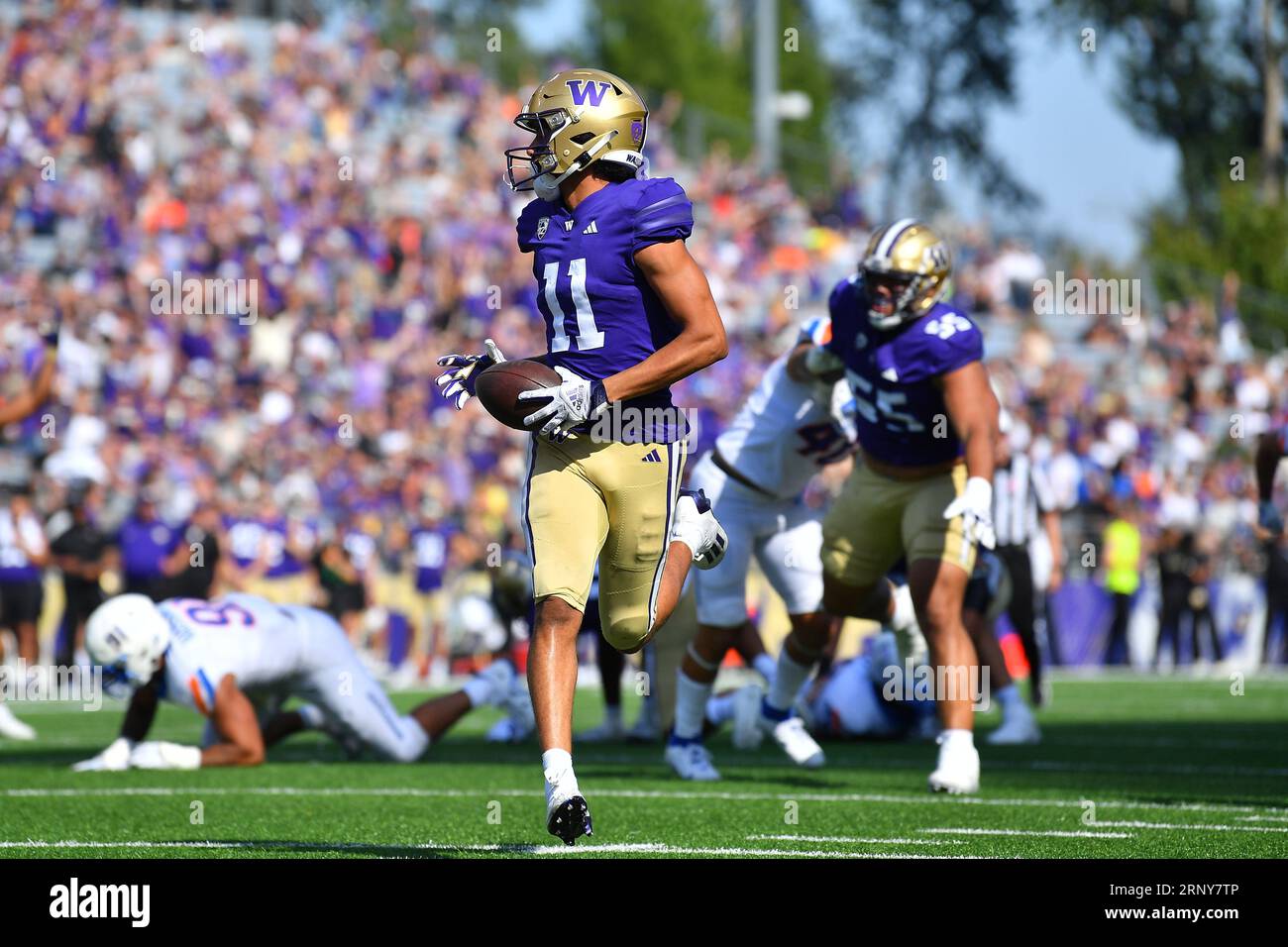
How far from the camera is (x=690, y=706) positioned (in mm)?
7977

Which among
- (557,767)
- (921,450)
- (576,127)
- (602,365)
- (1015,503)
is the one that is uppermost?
(576,127)

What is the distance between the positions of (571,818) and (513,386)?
1.13 meters

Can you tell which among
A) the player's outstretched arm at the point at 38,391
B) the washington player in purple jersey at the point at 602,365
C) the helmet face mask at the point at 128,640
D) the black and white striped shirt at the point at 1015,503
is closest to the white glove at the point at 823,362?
the washington player in purple jersey at the point at 602,365

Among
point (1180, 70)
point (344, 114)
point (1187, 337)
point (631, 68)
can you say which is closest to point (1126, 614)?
point (1187, 337)

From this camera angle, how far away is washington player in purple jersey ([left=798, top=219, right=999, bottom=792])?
7094 millimetres

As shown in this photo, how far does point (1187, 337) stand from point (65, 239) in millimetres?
12825

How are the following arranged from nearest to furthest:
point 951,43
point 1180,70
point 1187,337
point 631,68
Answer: point 1187,337
point 1180,70
point 951,43
point 631,68

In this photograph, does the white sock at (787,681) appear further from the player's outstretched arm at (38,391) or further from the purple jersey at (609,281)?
the player's outstretched arm at (38,391)

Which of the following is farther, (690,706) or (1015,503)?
(1015,503)

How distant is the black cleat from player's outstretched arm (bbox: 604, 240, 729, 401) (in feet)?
3.54

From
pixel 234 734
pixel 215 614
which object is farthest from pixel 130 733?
pixel 215 614

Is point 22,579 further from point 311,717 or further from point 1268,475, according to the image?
point 1268,475

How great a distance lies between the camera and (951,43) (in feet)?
133
